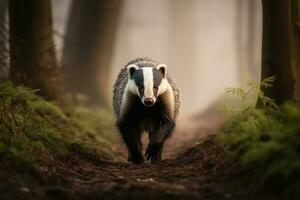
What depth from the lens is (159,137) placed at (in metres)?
7.72

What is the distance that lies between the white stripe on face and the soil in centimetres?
88

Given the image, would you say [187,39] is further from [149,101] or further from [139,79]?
[149,101]

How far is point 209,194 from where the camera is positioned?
15.9ft

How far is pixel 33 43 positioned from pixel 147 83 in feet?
9.91

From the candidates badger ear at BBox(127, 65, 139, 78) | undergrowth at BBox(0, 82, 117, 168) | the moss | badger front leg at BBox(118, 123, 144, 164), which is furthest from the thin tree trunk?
undergrowth at BBox(0, 82, 117, 168)

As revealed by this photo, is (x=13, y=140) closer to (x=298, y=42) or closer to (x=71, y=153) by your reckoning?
(x=71, y=153)

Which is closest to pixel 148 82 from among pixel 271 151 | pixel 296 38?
pixel 296 38

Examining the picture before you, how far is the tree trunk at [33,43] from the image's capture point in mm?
9211

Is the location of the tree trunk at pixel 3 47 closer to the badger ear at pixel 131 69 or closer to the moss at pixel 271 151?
the badger ear at pixel 131 69

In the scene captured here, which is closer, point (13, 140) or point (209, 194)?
point (209, 194)

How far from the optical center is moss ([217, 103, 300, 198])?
4.30m

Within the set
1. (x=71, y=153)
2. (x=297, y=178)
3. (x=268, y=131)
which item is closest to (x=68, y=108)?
(x=71, y=153)

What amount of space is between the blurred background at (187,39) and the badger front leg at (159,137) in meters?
7.14

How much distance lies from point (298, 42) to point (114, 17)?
28.7ft
